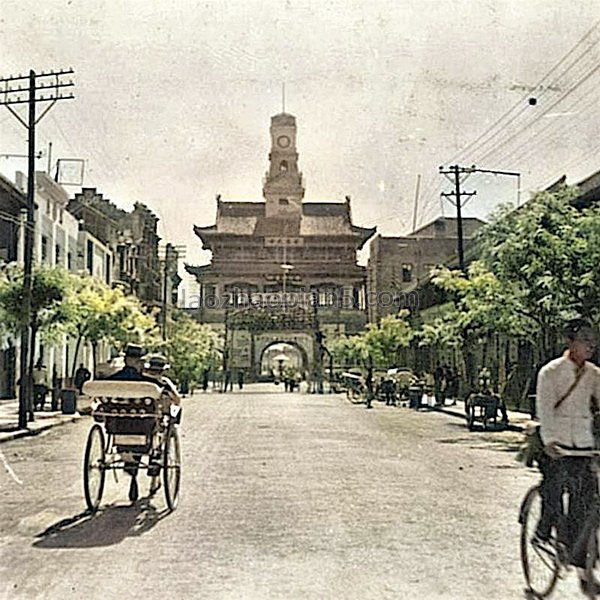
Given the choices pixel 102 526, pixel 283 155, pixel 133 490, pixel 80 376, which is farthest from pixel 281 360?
pixel 102 526

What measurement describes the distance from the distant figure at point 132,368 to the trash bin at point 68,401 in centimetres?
1688

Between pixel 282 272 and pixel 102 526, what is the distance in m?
36.3

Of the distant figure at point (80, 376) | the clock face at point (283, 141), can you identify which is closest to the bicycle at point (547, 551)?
the clock face at point (283, 141)

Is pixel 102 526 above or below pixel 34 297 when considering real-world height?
below

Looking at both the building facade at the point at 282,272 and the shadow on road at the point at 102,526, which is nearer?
the shadow on road at the point at 102,526

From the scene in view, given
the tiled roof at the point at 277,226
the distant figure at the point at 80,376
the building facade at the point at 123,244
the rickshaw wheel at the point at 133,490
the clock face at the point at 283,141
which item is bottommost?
the rickshaw wheel at the point at 133,490

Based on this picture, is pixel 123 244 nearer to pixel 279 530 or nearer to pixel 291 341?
pixel 291 341

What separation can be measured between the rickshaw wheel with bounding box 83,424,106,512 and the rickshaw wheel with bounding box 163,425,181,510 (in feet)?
1.93

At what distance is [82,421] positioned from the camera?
25.5 meters

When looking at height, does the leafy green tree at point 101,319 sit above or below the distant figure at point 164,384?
above

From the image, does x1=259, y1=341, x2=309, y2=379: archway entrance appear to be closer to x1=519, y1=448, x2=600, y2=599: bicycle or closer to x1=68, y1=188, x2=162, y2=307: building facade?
x1=68, y1=188, x2=162, y2=307: building facade

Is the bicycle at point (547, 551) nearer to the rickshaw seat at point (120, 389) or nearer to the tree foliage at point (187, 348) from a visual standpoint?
the rickshaw seat at point (120, 389)

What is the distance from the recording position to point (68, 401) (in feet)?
91.5

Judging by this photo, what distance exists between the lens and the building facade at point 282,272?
3669 centimetres
